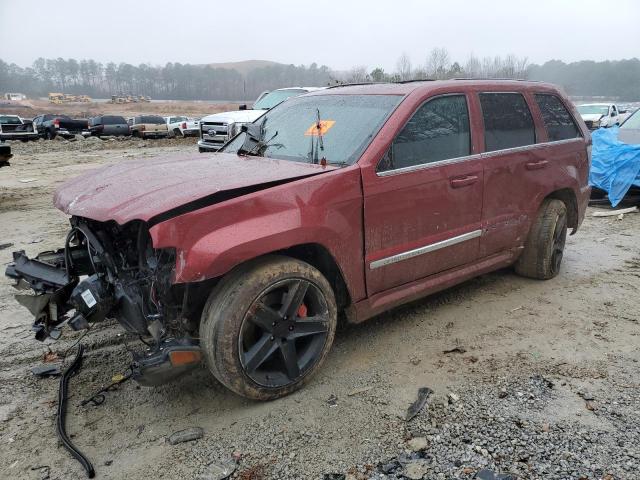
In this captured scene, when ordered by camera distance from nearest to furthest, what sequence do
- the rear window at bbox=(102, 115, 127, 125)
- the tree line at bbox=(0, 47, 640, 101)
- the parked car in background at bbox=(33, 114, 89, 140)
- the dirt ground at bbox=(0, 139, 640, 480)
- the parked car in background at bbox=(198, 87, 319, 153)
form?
the dirt ground at bbox=(0, 139, 640, 480), the parked car in background at bbox=(198, 87, 319, 153), the parked car in background at bbox=(33, 114, 89, 140), the rear window at bbox=(102, 115, 127, 125), the tree line at bbox=(0, 47, 640, 101)

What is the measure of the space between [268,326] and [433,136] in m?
1.83

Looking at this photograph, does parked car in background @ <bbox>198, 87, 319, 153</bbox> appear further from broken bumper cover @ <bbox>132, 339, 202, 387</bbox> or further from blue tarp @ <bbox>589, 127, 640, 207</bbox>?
broken bumper cover @ <bbox>132, 339, 202, 387</bbox>

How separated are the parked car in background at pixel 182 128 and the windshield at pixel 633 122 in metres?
22.2

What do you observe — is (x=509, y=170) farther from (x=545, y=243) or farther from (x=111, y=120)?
(x=111, y=120)

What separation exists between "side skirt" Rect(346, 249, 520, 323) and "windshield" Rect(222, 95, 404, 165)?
Result: 952 mm

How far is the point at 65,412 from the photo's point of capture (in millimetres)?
3051

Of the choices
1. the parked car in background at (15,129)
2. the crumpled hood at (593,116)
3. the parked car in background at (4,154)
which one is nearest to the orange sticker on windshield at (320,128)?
the parked car in background at (4,154)

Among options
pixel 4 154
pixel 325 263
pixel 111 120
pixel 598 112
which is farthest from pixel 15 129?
pixel 598 112

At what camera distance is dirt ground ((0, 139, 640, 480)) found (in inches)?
102

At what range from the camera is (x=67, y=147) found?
2105 cm

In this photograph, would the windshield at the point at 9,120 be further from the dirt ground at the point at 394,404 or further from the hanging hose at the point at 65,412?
the hanging hose at the point at 65,412

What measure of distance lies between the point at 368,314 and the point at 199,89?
135387 mm

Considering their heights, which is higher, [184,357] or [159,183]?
[159,183]

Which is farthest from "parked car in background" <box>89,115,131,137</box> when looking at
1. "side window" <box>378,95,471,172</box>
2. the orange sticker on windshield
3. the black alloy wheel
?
the black alloy wheel
